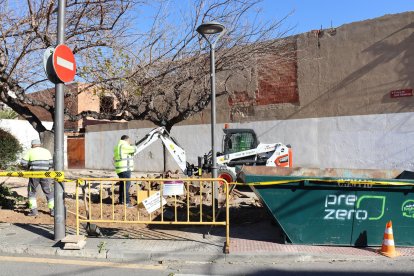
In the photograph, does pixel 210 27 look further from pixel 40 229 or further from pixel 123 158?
pixel 40 229

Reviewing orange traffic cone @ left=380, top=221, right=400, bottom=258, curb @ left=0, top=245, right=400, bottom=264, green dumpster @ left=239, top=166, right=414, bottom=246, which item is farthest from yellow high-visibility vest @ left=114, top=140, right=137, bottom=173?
orange traffic cone @ left=380, top=221, right=400, bottom=258

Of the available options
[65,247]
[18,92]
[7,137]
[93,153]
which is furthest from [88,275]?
[93,153]

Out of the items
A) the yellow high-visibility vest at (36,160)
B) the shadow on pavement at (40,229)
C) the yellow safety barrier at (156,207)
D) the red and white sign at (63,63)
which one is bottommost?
the shadow on pavement at (40,229)

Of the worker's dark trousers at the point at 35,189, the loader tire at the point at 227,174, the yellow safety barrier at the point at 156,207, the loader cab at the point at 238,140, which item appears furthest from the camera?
the loader cab at the point at 238,140

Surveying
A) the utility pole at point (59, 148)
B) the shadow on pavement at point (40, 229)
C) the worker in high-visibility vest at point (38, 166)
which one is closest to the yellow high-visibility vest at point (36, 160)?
the worker in high-visibility vest at point (38, 166)

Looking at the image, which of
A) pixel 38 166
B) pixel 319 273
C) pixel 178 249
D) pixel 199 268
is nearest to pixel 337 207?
pixel 319 273

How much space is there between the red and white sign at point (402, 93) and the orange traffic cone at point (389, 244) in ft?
34.8

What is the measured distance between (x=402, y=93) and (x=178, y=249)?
39.9ft

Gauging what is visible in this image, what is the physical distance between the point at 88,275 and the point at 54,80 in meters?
3.00

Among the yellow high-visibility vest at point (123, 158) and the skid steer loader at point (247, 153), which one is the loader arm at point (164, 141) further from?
the skid steer loader at point (247, 153)

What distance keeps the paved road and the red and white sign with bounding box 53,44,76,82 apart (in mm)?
2735

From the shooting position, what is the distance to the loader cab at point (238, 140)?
45.9 feet

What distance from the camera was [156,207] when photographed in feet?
21.8

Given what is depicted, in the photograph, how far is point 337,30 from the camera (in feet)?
53.4
